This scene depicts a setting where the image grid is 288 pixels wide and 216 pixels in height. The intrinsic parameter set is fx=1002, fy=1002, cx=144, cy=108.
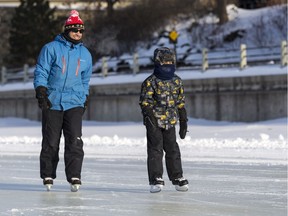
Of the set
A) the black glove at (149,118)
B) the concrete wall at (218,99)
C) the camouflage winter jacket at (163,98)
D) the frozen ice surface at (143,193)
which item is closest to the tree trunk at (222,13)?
the concrete wall at (218,99)

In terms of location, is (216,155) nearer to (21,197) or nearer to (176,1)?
(21,197)

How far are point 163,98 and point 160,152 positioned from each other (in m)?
0.57

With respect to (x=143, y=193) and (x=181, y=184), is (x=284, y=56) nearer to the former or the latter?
(x=181, y=184)

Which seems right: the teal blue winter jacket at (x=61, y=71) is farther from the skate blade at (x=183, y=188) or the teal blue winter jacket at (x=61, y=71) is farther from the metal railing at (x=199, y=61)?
the metal railing at (x=199, y=61)

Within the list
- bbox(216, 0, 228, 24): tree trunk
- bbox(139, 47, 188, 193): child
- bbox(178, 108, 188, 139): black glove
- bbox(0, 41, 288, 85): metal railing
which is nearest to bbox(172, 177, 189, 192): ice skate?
bbox(139, 47, 188, 193): child

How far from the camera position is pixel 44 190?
10.3 meters

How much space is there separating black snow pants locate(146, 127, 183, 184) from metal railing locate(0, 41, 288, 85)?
71.0 feet

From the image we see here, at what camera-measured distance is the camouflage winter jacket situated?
9.98m

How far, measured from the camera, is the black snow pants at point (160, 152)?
10.1 metres

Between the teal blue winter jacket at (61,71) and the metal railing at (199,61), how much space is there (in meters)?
21.9

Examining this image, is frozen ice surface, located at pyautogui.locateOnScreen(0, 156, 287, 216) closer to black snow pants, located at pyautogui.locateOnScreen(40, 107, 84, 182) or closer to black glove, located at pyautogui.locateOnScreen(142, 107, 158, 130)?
black snow pants, located at pyautogui.locateOnScreen(40, 107, 84, 182)

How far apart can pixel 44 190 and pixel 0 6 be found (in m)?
55.4

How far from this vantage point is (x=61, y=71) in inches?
393

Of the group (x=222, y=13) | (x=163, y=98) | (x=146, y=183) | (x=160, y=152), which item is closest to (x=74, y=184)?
(x=160, y=152)
